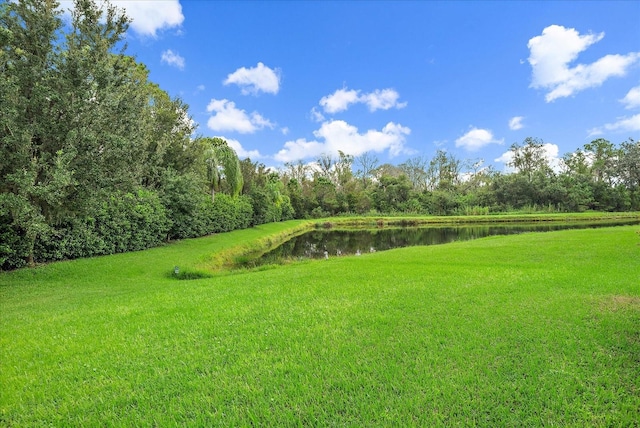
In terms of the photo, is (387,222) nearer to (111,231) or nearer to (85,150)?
(111,231)

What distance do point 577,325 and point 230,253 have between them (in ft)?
50.7

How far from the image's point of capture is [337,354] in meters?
3.96

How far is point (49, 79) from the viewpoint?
27.2 ft

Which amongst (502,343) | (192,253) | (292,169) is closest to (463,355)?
(502,343)

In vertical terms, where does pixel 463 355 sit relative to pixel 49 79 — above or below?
below

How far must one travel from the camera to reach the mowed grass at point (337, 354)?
2977 mm

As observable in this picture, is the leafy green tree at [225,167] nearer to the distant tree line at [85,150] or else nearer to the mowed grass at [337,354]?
the distant tree line at [85,150]

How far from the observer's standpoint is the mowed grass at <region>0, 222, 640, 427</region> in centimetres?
298

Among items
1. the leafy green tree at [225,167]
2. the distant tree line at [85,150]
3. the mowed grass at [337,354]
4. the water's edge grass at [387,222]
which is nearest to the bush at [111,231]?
the distant tree line at [85,150]

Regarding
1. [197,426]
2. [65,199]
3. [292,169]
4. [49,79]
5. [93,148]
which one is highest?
[292,169]

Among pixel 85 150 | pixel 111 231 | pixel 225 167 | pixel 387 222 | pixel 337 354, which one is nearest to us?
pixel 337 354

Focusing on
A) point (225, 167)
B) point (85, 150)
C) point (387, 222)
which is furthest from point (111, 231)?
point (387, 222)

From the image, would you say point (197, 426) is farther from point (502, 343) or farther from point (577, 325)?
point (577, 325)

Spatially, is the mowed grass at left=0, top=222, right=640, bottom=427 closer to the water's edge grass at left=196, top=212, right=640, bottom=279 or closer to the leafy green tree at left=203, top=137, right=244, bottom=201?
the water's edge grass at left=196, top=212, right=640, bottom=279
